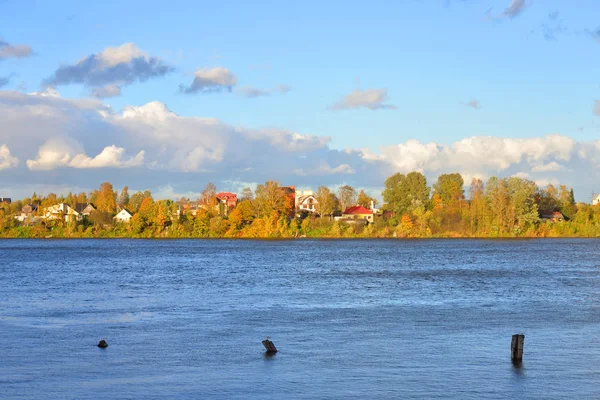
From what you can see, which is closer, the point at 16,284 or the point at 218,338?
the point at 218,338

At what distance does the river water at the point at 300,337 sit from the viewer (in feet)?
68.3

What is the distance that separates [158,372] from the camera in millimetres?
22484

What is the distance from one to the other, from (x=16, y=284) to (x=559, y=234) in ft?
381

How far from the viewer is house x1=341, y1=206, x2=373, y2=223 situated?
6142 inches

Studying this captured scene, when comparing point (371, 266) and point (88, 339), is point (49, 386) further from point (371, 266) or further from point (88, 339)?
point (371, 266)

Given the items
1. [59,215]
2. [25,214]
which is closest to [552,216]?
[59,215]

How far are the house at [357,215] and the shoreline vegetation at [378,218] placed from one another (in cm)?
50

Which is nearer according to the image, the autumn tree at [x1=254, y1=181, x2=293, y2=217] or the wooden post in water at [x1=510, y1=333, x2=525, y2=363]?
the wooden post in water at [x1=510, y1=333, x2=525, y2=363]

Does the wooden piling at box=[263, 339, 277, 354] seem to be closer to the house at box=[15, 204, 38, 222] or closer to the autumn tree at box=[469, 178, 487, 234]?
the autumn tree at box=[469, 178, 487, 234]

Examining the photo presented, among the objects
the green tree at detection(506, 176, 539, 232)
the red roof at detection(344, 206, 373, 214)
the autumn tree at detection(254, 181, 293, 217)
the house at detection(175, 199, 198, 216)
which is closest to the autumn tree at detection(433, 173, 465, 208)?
the red roof at detection(344, 206, 373, 214)

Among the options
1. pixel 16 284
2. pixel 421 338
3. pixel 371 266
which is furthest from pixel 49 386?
pixel 371 266

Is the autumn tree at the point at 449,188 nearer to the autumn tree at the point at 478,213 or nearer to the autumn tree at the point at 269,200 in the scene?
the autumn tree at the point at 478,213

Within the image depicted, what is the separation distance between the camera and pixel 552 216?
154m

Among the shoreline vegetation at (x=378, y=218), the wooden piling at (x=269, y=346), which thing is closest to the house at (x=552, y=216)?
the shoreline vegetation at (x=378, y=218)
